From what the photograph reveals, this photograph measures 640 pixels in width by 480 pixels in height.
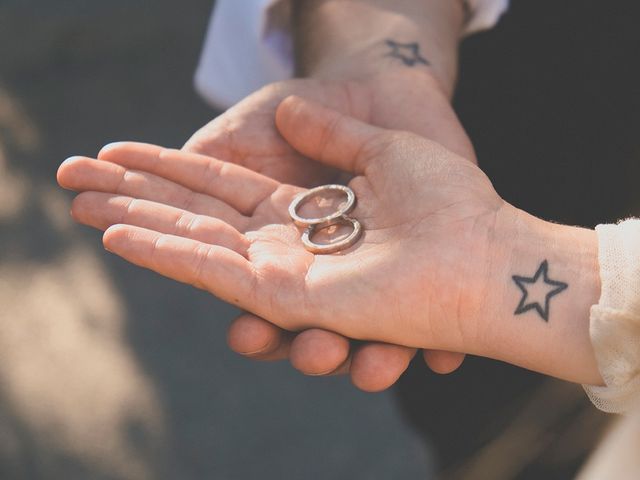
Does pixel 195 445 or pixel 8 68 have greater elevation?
pixel 8 68

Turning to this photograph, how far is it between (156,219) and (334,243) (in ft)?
1.25

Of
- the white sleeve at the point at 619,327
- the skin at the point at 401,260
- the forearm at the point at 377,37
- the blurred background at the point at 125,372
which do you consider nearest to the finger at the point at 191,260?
the skin at the point at 401,260

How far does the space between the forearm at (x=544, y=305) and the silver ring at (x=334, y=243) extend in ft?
1.01

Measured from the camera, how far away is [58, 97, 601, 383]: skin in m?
1.69

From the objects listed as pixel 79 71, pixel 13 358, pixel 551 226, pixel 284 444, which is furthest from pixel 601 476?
pixel 79 71

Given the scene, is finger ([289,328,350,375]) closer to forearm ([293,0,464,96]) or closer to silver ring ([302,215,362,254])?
silver ring ([302,215,362,254])

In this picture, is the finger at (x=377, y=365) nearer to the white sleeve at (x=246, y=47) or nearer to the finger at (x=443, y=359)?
the finger at (x=443, y=359)

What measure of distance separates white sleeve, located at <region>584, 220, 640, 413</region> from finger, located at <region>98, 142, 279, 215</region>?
798 millimetres

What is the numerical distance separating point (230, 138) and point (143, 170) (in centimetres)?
25

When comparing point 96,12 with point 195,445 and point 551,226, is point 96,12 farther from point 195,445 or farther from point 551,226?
point 551,226

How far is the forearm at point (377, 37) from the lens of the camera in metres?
2.32

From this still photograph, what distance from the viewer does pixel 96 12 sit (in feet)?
14.8

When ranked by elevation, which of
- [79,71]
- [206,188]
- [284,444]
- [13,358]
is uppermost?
[206,188]

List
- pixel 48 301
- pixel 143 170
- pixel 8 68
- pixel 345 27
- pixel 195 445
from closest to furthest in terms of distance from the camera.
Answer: pixel 143 170, pixel 345 27, pixel 195 445, pixel 48 301, pixel 8 68
